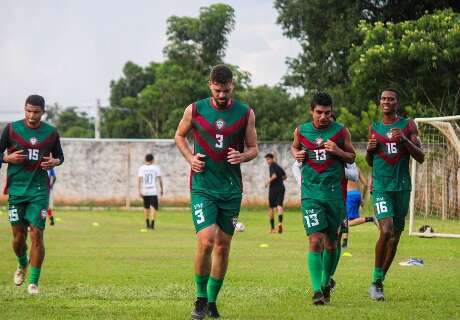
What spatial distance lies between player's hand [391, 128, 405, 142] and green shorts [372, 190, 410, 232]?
0.63m

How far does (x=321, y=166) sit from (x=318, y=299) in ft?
4.85

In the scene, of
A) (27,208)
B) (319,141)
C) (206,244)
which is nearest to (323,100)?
(319,141)

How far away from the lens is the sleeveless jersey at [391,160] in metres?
12.2

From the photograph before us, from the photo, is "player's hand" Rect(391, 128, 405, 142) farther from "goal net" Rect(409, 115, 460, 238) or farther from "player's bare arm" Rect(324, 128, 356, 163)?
"goal net" Rect(409, 115, 460, 238)

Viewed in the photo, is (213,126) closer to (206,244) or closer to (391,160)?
(206,244)

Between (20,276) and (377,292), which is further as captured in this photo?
(20,276)

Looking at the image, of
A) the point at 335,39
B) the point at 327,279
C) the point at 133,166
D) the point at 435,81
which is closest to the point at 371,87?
the point at 435,81

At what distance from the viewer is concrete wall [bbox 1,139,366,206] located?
40.9 m

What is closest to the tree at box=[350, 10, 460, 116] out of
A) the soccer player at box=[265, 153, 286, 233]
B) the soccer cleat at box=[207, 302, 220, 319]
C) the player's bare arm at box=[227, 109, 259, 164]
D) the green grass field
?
the soccer player at box=[265, 153, 286, 233]

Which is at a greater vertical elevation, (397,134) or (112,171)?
(397,134)

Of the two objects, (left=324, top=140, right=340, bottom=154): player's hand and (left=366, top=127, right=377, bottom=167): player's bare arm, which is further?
(left=366, top=127, right=377, bottom=167): player's bare arm

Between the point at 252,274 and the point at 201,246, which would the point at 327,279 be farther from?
the point at 252,274

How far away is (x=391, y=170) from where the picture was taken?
12250 millimetres

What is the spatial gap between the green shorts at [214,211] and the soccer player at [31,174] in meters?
2.97
